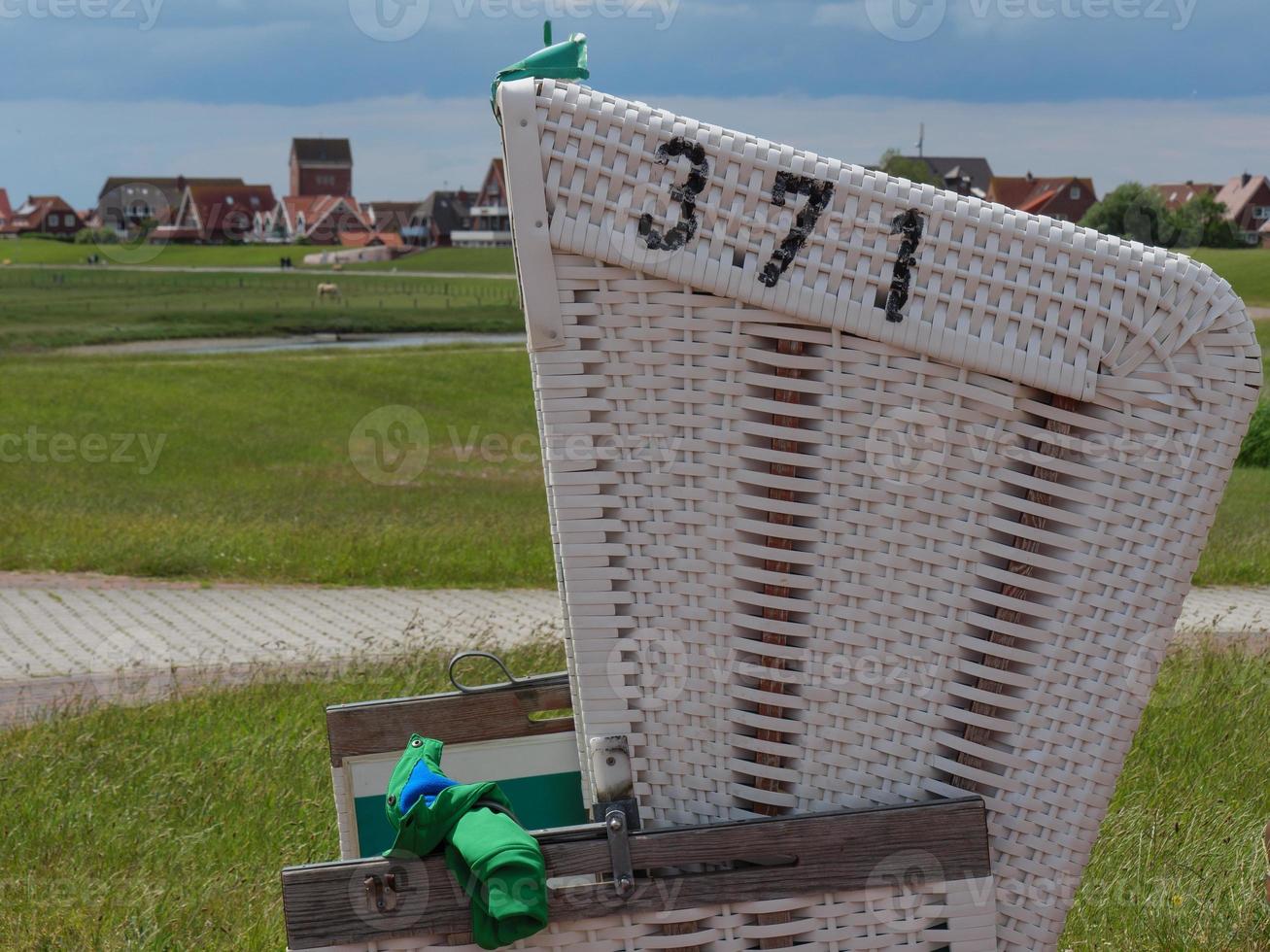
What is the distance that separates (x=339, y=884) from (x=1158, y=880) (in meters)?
2.31

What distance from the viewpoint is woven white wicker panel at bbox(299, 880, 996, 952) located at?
170cm

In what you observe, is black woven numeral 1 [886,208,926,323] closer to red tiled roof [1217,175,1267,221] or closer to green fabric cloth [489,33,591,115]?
green fabric cloth [489,33,591,115]

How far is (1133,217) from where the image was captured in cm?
1598

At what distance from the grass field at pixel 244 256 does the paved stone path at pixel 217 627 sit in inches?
3442

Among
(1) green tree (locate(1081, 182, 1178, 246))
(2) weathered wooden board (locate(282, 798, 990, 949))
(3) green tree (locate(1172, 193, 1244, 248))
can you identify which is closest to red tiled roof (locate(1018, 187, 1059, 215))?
(1) green tree (locate(1081, 182, 1178, 246))

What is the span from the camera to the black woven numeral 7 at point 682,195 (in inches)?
64.0

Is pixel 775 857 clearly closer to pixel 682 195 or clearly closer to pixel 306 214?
pixel 682 195

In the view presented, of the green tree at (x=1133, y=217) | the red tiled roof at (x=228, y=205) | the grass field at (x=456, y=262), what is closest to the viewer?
the green tree at (x=1133, y=217)

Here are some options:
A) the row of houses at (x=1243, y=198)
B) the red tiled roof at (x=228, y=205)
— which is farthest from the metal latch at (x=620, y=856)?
the red tiled roof at (x=228, y=205)

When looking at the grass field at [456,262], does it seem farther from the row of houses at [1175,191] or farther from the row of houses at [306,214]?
the row of houses at [1175,191]

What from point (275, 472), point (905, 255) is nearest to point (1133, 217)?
point (275, 472)

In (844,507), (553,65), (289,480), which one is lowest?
(289,480)

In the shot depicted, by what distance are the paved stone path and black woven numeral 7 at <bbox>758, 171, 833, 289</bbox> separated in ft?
16.5

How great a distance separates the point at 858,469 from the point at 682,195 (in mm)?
418
